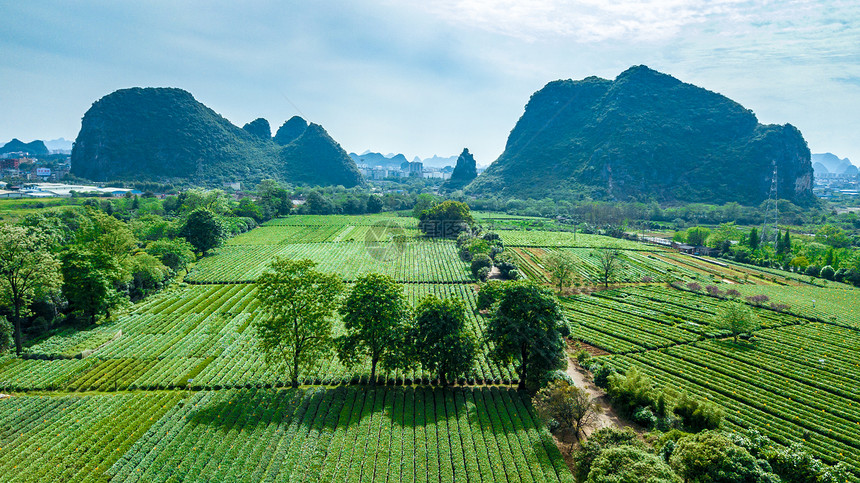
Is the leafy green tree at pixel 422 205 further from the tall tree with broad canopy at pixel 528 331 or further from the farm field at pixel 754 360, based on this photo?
the tall tree with broad canopy at pixel 528 331

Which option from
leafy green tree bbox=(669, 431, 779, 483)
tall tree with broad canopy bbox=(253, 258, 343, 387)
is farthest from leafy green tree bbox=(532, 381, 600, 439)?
tall tree with broad canopy bbox=(253, 258, 343, 387)

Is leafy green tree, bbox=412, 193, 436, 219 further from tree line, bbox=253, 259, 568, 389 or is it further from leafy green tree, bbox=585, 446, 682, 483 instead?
leafy green tree, bbox=585, 446, 682, 483

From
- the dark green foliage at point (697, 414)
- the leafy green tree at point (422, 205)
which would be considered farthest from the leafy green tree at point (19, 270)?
the leafy green tree at point (422, 205)

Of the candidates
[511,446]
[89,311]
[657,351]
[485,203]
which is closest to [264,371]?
[511,446]

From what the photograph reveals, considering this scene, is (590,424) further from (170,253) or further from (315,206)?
(315,206)

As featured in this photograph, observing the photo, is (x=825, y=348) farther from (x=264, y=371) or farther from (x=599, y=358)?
(x=264, y=371)
